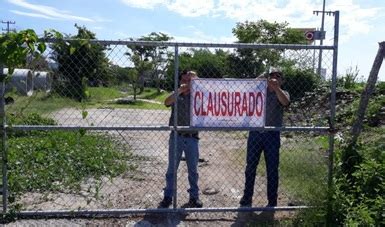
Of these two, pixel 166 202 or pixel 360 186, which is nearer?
pixel 360 186

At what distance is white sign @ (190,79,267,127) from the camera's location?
597 centimetres

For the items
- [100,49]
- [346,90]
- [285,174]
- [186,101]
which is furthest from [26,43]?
[346,90]

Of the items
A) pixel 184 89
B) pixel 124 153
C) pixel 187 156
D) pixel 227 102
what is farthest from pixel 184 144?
pixel 124 153

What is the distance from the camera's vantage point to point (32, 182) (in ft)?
24.8

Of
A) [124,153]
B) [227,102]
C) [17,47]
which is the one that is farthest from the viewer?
[124,153]

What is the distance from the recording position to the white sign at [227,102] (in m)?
5.97

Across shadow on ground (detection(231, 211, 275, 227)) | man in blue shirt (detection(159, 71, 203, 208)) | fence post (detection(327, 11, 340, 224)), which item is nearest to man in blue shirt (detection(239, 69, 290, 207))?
shadow on ground (detection(231, 211, 275, 227))

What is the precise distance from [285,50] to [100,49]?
233cm

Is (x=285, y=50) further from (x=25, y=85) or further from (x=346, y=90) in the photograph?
(x=346, y=90)

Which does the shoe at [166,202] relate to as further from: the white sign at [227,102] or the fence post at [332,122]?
the fence post at [332,122]

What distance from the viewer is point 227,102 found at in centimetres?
601

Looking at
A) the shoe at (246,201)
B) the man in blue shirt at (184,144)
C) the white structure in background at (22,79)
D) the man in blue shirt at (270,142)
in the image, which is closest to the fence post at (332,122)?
the man in blue shirt at (270,142)

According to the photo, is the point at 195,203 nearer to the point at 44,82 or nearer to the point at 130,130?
the point at 130,130

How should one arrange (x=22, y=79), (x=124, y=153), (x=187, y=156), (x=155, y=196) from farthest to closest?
(x=124, y=153) < (x=155, y=196) < (x=187, y=156) < (x=22, y=79)
